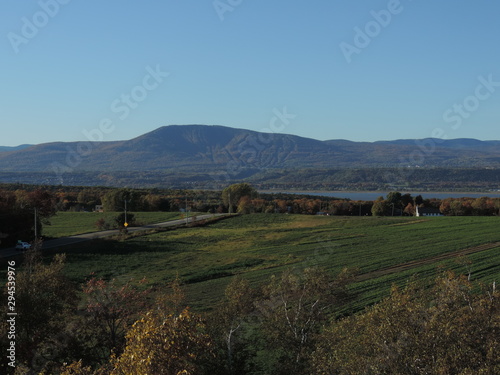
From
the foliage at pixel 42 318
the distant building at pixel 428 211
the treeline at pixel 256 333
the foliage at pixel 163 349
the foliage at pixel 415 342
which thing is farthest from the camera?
the distant building at pixel 428 211

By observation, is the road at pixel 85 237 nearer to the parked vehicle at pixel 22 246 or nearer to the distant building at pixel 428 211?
the parked vehicle at pixel 22 246

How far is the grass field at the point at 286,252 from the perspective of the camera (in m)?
46.1

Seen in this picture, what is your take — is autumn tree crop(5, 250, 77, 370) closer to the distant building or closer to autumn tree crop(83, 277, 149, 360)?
autumn tree crop(83, 277, 149, 360)

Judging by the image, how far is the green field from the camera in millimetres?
78312

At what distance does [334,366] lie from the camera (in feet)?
54.9

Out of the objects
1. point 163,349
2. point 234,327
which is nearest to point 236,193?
point 234,327

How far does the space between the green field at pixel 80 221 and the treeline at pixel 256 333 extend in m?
52.9

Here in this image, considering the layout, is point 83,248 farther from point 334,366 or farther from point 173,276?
point 334,366

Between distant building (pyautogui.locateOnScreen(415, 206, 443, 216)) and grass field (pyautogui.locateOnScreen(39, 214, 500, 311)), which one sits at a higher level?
grass field (pyautogui.locateOnScreen(39, 214, 500, 311))

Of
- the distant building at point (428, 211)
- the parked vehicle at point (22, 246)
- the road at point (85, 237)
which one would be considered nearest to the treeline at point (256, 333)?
the road at point (85, 237)

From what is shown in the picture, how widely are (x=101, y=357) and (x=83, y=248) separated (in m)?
42.3

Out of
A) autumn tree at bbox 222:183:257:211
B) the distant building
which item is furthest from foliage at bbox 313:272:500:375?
the distant building

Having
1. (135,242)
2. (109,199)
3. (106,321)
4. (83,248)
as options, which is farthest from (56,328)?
(109,199)

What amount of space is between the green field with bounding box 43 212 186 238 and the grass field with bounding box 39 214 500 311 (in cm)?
1152
